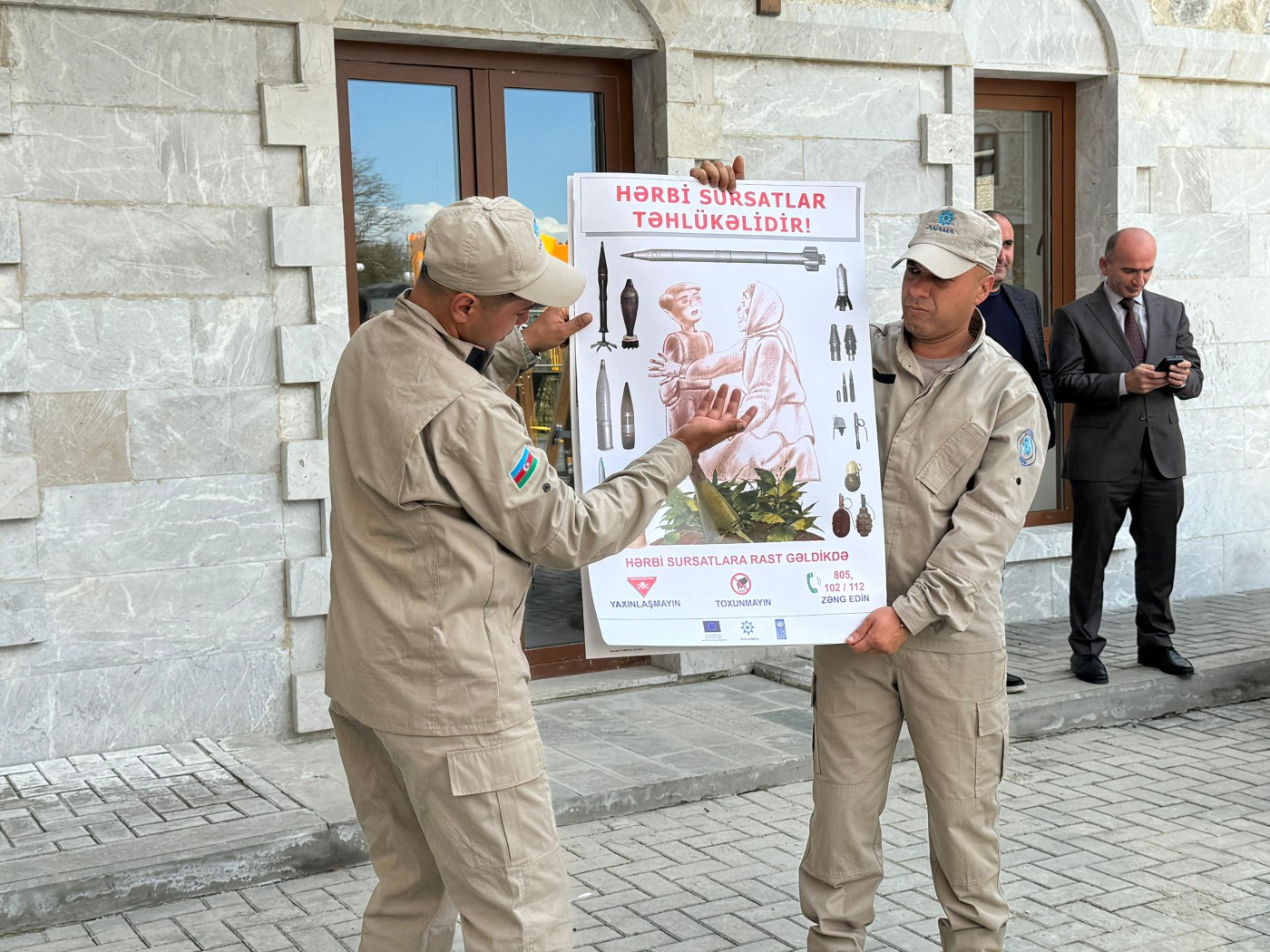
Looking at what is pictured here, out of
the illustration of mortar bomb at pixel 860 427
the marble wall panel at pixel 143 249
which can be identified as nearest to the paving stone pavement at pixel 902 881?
the illustration of mortar bomb at pixel 860 427

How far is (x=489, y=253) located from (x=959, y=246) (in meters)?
1.28

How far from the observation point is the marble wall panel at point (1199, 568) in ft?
28.4

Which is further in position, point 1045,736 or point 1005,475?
point 1045,736

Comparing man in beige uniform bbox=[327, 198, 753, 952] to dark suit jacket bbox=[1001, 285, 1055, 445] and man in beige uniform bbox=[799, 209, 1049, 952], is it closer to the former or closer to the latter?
man in beige uniform bbox=[799, 209, 1049, 952]

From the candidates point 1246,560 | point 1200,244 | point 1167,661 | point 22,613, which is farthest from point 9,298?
point 1246,560

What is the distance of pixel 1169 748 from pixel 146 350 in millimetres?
4773

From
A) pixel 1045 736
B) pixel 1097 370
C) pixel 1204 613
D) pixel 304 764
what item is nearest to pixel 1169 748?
pixel 1045 736

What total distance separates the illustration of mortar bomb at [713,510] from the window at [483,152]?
284cm

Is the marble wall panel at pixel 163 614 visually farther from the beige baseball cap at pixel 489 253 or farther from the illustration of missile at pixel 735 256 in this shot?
the beige baseball cap at pixel 489 253

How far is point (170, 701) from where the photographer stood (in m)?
5.86

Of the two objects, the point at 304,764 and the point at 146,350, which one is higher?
the point at 146,350

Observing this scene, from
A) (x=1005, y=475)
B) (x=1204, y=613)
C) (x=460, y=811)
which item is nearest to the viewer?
(x=460, y=811)

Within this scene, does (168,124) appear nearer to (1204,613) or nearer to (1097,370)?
(1097,370)

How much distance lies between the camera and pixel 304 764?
5629 millimetres
